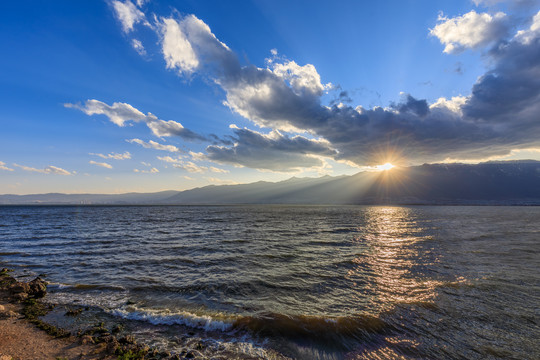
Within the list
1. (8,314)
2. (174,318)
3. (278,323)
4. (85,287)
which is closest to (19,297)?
(8,314)

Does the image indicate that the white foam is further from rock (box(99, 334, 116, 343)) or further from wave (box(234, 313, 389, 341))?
rock (box(99, 334, 116, 343))

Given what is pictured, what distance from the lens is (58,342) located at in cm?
784

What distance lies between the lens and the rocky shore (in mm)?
7117

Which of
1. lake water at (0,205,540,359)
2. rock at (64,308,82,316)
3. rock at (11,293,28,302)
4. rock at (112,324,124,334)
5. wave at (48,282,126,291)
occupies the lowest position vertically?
lake water at (0,205,540,359)

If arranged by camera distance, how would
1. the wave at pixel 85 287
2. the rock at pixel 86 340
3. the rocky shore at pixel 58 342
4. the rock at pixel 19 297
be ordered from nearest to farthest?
the rocky shore at pixel 58 342 < the rock at pixel 86 340 < the rock at pixel 19 297 < the wave at pixel 85 287

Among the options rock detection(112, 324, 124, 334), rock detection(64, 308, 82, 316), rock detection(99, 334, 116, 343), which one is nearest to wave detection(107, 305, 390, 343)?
rock detection(112, 324, 124, 334)

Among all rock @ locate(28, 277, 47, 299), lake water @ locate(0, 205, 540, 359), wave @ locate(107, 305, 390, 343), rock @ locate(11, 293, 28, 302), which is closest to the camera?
lake water @ locate(0, 205, 540, 359)

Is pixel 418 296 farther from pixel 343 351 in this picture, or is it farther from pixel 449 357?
pixel 343 351

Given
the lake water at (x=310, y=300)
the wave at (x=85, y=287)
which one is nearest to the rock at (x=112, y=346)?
the lake water at (x=310, y=300)

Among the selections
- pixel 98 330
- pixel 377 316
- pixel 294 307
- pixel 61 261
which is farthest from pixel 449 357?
pixel 61 261

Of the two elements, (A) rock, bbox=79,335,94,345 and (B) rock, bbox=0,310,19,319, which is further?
(B) rock, bbox=0,310,19,319

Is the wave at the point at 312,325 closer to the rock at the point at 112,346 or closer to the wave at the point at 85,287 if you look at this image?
the rock at the point at 112,346

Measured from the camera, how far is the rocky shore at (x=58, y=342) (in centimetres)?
712

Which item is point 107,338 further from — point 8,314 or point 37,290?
point 37,290
